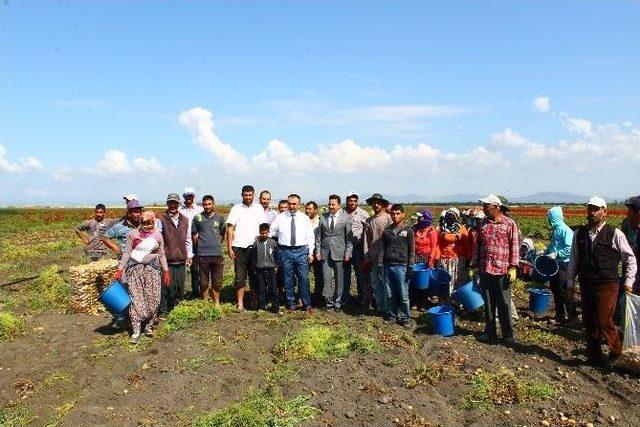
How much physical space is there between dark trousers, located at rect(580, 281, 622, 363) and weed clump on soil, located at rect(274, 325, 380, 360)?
2.60 m

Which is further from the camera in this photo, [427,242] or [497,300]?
[427,242]

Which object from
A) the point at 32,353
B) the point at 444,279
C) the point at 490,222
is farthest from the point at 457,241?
the point at 32,353

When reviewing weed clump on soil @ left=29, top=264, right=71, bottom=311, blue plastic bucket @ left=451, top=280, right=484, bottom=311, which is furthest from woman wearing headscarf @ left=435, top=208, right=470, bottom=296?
weed clump on soil @ left=29, top=264, right=71, bottom=311

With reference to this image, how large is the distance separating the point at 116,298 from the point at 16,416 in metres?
2.34

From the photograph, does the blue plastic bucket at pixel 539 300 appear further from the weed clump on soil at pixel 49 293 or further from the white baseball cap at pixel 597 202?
the weed clump on soil at pixel 49 293

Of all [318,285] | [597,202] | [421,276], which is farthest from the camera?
[318,285]

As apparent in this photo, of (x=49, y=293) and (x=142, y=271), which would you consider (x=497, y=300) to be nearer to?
(x=142, y=271)

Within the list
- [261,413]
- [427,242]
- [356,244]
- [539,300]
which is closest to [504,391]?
[261,413]

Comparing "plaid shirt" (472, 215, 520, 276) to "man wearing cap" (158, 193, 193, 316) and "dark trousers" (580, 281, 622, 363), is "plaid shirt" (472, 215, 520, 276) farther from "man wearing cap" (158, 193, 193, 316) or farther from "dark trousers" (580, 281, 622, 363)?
"man wearing cap" (158, 193, 193, 316)

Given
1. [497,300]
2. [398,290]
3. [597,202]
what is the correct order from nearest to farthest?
[597,202], [497,300], [398,290]

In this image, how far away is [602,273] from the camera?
230 inches

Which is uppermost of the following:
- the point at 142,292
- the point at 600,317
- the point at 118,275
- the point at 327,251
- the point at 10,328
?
the point at 327,251

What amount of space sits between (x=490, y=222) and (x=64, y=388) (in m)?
5.68

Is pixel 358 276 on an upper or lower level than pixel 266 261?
lower
